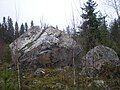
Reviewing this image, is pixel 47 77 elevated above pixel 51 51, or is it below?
below

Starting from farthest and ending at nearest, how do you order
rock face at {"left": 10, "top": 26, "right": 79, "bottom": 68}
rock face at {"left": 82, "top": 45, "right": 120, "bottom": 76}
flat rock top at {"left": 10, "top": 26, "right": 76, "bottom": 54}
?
1. flat rock top at {"left": 10, "top": 26, "right": 76, "bottom": 54}
2. rock face at {"left": 10, "top": 26, "right": 79, "bottom": 68}
3. rock face at {"left": 82, "top": 45, "right": 120, "bottom": 76}

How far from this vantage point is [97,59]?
18.2m

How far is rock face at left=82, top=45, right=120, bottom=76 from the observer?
56.1ft

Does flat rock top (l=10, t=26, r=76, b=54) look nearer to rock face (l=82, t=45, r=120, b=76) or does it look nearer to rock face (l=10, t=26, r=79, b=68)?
rock face (l=10, t=26, r=79, b=68)

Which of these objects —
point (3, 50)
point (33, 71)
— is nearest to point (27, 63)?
point (33, 71)

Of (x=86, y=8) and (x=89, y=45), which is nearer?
(x=89, y=45)

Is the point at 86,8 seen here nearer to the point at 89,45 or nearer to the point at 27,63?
the point at 89,45

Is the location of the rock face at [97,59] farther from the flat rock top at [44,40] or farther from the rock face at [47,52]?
the flat rock top at [44,40]

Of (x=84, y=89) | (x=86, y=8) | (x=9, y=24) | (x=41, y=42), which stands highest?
(x=9, y=24)

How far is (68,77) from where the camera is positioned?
659 inches

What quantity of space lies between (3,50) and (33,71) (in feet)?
17.2

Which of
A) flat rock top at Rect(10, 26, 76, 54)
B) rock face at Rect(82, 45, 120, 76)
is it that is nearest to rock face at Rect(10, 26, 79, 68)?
flat rock top at Rect(10, 26, 76, 54)

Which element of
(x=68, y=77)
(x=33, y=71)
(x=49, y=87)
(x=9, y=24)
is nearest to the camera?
(x=49, y=87)

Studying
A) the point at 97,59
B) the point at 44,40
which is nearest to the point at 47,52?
the point at 44,40
